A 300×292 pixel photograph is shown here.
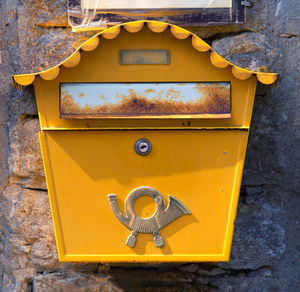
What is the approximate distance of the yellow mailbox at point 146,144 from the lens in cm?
145

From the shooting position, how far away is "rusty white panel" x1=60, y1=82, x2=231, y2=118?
1438 millimetres

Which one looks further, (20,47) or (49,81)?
(20,47)

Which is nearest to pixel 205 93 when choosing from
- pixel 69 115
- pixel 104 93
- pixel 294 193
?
pixel 104 93

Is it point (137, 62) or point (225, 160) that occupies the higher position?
point (137, 62)

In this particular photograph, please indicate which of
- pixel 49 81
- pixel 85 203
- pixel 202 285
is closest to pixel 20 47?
pixel 49 81

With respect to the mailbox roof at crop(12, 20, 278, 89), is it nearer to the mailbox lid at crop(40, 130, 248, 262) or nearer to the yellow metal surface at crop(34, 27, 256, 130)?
the yellow metal surface at crop(34, 27, 256, 130)

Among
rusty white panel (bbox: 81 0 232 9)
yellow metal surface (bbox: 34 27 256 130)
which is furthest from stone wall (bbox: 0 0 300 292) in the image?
yellow metal surface (bbox: 34 27 256 130)

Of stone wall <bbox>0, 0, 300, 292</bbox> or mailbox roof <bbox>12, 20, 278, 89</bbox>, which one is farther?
stone wall <bbox>0, 0, 300, 292</bbox>

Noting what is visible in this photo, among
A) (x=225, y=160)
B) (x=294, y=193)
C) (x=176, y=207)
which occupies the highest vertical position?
(x=225, y=160)

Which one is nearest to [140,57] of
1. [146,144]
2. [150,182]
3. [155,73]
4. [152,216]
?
[155,73]

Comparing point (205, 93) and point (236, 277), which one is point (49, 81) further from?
point (236, 277)

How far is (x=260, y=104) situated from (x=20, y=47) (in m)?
1.11

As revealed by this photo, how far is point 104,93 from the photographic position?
1449mm

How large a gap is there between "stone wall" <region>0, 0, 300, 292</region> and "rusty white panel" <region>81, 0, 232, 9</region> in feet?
0.34
